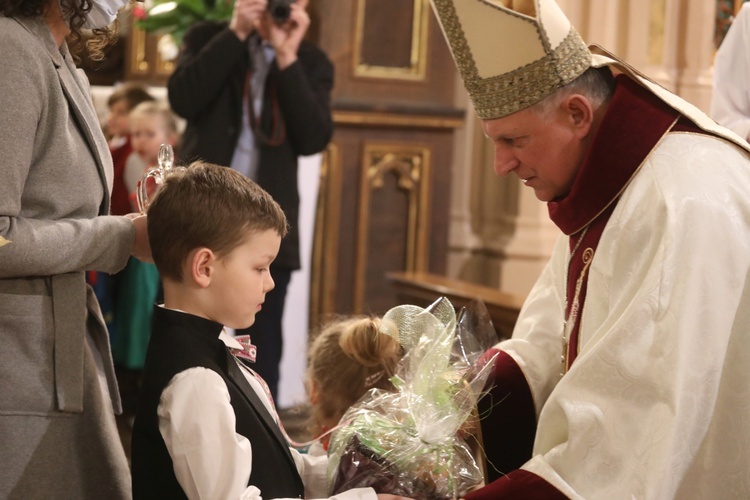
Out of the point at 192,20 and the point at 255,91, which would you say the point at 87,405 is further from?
the point at 192,20

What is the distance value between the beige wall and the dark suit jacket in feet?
6.85

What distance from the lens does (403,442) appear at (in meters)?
2.07

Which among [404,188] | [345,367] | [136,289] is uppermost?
[345,367]

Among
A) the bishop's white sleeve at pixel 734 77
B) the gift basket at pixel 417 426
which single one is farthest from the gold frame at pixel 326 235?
the gift basket at pixel 417 426

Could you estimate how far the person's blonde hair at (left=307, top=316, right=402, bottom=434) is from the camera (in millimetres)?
2473

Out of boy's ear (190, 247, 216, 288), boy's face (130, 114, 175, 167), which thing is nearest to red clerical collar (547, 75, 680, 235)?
boy's ear (190, 247, 216, 288)

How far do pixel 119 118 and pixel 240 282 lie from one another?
399 cm

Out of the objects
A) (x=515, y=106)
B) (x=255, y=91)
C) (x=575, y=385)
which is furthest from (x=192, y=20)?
(x=575, y=385)

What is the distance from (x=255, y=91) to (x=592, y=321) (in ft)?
8.43

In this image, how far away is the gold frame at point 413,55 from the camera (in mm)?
5688

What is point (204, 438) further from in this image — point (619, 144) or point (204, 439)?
point (619, 144)

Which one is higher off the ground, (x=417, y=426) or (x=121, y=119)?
(x=121, y=119)

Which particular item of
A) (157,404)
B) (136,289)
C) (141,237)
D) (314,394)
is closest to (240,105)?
(136,289)

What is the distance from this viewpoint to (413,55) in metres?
5.80
